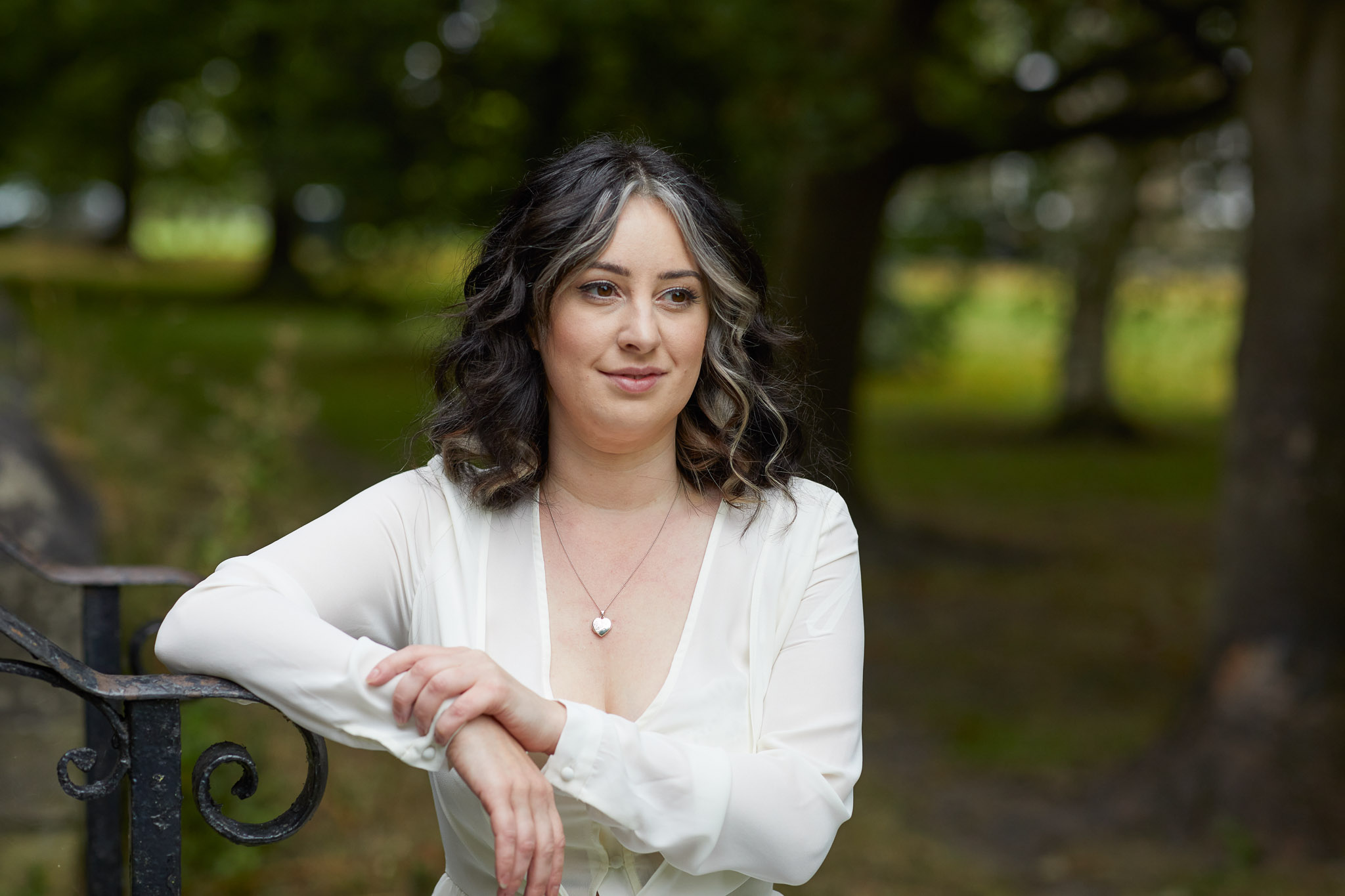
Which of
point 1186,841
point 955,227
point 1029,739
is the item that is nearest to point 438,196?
point 955,227

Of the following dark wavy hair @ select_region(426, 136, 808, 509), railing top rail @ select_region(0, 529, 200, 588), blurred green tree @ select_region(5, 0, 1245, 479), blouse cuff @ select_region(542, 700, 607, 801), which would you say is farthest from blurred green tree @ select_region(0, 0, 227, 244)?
blouse cuff @ select_region(542, 700, 607, 801)

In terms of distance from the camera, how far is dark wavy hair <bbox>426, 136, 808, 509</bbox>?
2.15 meters

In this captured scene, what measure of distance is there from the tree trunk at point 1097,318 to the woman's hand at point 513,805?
48.1 feet

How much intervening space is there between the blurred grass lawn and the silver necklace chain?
337 mm

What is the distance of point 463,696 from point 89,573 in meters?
1.24

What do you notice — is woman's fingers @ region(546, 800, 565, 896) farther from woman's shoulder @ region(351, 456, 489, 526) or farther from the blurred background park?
the blurred background park

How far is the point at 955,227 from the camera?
50.4 ft

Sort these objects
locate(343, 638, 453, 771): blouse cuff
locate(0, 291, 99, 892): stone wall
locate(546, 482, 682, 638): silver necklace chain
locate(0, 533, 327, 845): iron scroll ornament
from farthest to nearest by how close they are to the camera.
Answer: 1. locate(0, 291, 99, 892): stone wall
2. locate(546, 482, 682, 638): silver necklace chain
3. locate(343, 638, 453, 771): blouse cuff
4. locate(0, 533, 327, 845): iron scroll ornament

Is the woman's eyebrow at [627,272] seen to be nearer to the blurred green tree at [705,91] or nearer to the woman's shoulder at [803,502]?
the woman's shoulder at [803,502]

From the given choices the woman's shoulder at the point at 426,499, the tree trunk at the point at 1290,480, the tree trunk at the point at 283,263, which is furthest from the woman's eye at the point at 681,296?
the tree trunk at the point at 283,263

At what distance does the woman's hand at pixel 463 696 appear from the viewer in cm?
181

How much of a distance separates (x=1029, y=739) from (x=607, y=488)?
14.3 ft

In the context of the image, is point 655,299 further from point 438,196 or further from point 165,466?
point 438,196

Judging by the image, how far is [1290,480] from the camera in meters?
4.84
